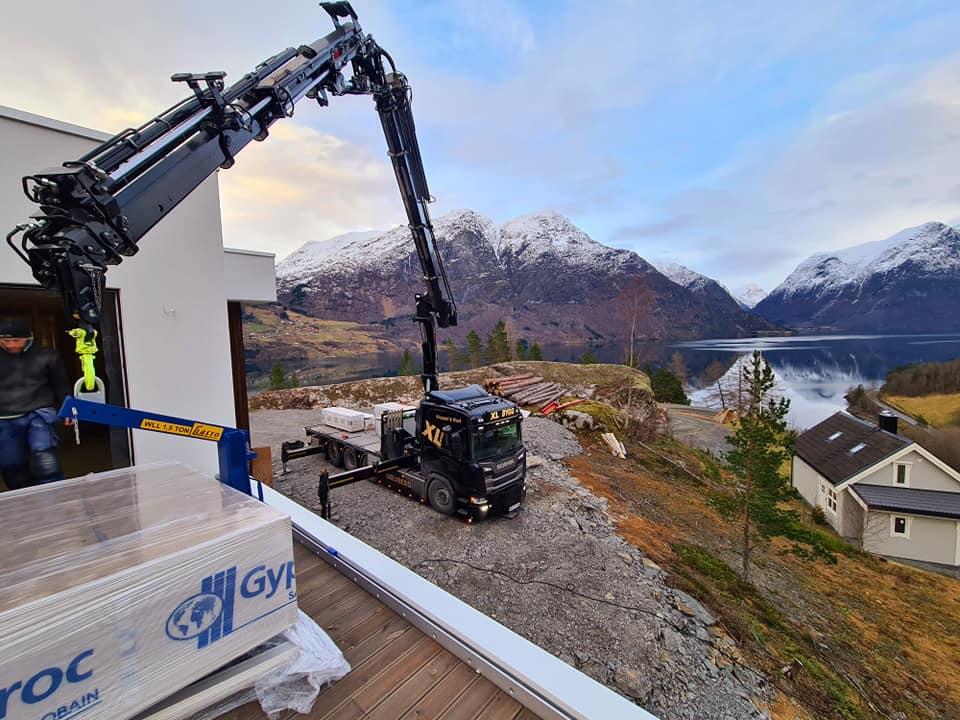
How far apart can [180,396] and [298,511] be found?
8.92 feet

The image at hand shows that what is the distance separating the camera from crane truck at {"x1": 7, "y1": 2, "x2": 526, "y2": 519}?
8.89 ft

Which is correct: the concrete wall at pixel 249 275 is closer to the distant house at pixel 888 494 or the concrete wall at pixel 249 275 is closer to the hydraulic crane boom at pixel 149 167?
the hydraulic crane boom at pixel 149 167

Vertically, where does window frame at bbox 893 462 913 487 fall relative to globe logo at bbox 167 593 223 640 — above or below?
below

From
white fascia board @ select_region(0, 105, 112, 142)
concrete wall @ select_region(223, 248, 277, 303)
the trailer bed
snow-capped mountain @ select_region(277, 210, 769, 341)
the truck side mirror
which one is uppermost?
snow-capped mountain @ select_region(277, 210, 769, 341)

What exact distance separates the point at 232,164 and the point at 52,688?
4079 mm

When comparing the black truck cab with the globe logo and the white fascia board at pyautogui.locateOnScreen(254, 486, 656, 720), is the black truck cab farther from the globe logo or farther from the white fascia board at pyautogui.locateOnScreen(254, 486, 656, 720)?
the globe logo

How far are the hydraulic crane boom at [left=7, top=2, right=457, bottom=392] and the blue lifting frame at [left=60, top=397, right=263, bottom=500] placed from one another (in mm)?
525

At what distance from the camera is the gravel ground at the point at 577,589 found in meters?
5.60

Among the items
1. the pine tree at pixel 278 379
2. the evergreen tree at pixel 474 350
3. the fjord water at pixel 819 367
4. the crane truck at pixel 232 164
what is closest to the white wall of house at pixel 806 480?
the fjord water at pixel 819 367

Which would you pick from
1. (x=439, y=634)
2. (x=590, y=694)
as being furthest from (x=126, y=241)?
(x=590, y=694)

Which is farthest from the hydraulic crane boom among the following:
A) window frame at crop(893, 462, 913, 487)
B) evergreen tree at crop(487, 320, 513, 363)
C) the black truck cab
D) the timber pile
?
evergreen tree at crop(487, 320, 513, 363)

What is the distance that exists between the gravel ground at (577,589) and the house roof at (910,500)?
16.8 meters

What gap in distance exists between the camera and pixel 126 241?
299cm

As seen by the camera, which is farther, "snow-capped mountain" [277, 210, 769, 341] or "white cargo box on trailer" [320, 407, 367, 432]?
"snow-capped mountain" [277, 210, 769, 341]
